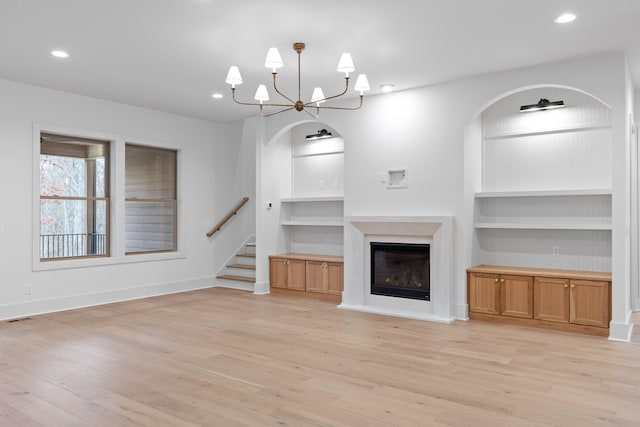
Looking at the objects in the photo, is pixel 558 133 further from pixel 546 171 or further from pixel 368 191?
pixel 368 191

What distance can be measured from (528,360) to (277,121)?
490cm

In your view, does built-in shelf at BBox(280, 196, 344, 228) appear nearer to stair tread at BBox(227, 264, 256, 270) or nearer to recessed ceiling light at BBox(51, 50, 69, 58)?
stair tread at BBox(227, 264, 256, 270)

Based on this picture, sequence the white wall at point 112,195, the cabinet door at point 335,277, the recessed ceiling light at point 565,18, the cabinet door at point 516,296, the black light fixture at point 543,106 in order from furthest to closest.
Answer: the cabinet door at point 335,277 → the white wall at point 112,195 → the black light fixture at point 543,106 → the cabinet door at point 516,296 → the recessed ceiling light at point 565,18

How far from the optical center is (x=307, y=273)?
7.17 metres

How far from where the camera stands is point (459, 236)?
5688 mm

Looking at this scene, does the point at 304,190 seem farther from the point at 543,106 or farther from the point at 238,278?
the point at 543,106

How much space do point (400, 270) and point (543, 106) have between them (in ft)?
8.50

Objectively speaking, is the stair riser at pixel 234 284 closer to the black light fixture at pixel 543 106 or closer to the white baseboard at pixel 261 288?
Answer: the white baseboard at pixel 261 288

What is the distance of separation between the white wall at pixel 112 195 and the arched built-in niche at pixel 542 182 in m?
4.51

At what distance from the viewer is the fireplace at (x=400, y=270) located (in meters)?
5.96

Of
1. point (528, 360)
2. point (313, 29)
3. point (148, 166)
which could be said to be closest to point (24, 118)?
point (148, 166)

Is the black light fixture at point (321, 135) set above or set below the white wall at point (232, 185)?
above

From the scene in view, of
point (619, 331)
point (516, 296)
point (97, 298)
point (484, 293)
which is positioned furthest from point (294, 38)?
point (97, 298)

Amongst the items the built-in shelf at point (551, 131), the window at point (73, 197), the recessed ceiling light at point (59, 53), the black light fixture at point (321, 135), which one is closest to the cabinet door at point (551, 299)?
the built-in shelf at point (551, 131)
